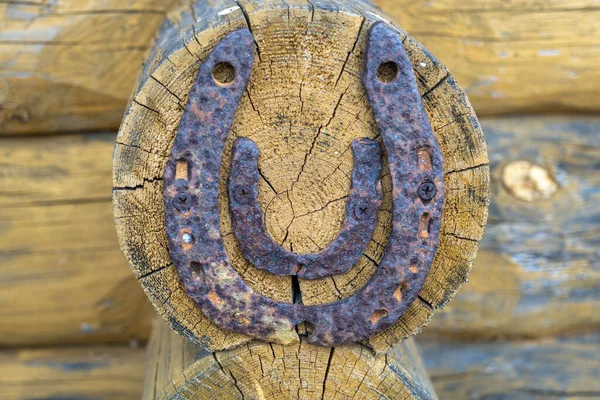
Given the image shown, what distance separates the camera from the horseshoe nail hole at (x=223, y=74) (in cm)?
100

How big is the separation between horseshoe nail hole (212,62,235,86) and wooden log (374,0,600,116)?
0.84 metres

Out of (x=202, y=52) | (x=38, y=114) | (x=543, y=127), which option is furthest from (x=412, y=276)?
(x=38, y=114)

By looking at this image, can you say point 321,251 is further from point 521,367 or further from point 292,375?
point 521,367

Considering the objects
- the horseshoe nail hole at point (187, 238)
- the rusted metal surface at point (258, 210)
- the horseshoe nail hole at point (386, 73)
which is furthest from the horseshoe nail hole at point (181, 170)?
the horseshoe nail hole at point (386, 73)

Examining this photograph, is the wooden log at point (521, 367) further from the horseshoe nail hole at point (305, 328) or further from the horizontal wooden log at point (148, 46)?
Answer: the horseshoe nail hole at point (305, 328)

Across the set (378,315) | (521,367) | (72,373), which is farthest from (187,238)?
(521,367)

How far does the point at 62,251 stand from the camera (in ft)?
5.90

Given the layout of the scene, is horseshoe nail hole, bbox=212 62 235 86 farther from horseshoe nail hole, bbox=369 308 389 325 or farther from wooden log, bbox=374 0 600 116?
wooden log, bbox=374 0 600 116

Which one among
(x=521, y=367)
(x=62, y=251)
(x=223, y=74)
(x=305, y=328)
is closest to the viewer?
(x=223, y=74)

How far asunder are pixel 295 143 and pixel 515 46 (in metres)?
1.01

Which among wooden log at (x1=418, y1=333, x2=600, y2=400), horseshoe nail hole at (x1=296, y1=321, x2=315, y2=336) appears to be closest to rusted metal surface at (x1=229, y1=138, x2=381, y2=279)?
horseshoe nail hole at (x1=296, y1=321, x2=315, y2=336)

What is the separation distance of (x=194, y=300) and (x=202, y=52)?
457 millimetres

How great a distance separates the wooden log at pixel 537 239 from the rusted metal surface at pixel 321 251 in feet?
2.88

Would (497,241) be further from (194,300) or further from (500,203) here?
(194,300)
